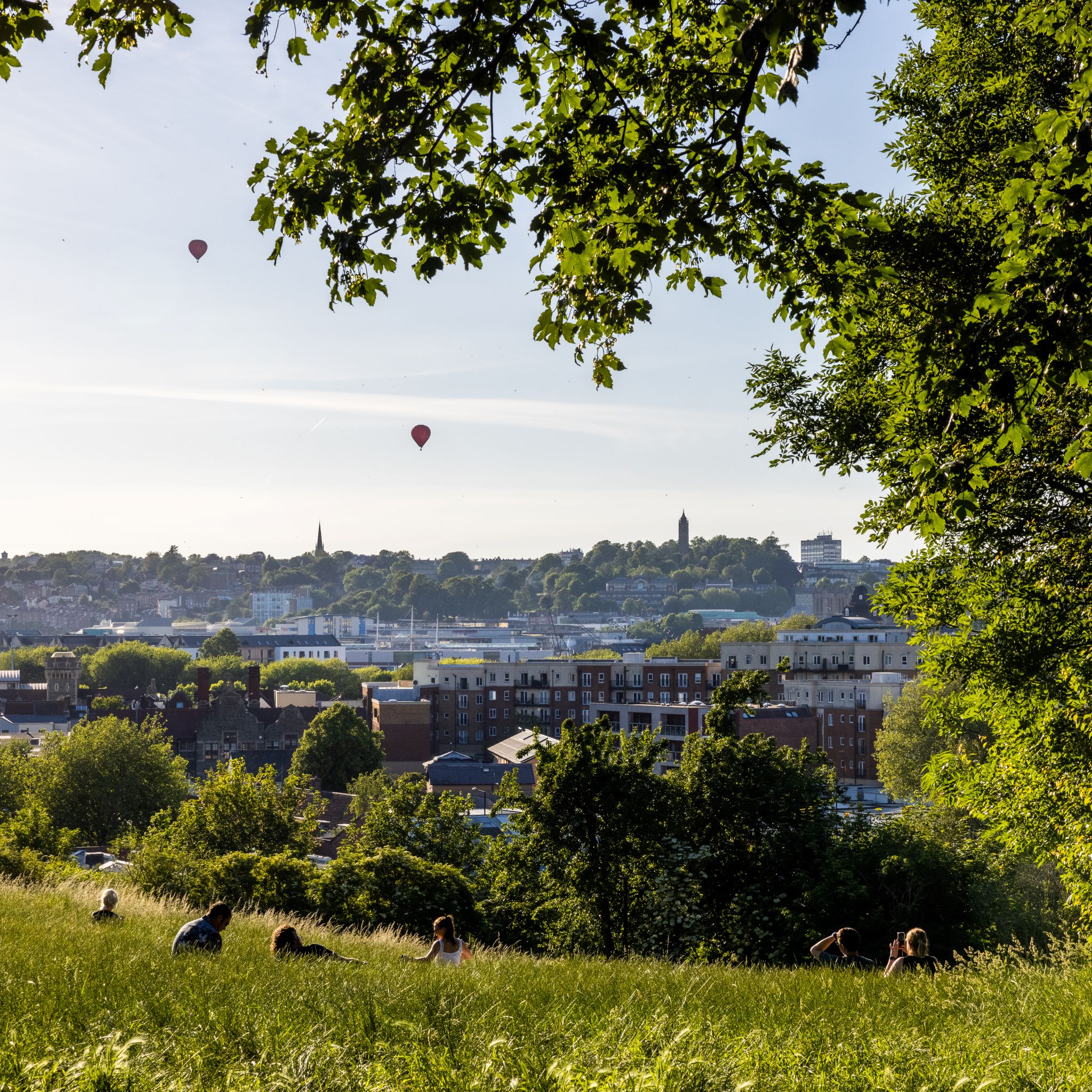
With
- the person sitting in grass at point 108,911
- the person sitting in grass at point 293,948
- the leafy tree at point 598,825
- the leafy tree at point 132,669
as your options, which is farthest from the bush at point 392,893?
the leafy tree at point 132,669

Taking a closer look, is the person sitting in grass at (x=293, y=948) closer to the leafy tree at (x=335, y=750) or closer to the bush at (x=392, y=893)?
the bush at (x=392, y=893)

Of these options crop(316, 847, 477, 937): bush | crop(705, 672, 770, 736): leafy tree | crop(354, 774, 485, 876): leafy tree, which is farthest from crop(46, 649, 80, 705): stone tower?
crop(705, 672, 770, 736): leafy tree

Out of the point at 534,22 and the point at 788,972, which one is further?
the point at 788,972

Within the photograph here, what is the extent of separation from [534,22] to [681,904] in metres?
17.8

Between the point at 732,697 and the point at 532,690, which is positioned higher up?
the point at 732,697

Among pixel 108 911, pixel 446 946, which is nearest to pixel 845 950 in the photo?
pixel 446 946

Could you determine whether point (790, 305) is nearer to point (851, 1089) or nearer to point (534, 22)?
point (534, 22)

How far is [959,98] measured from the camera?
37.6 feet

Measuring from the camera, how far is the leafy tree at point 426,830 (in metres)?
25.8

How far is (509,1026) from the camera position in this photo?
5.54 metres

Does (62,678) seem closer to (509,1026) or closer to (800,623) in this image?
(800,623)

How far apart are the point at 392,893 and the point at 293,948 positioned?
10.9 meters

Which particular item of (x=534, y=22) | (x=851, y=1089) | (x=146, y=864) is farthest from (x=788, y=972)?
(x=146, y=864)

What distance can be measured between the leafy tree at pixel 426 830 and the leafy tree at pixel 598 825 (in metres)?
5.75
